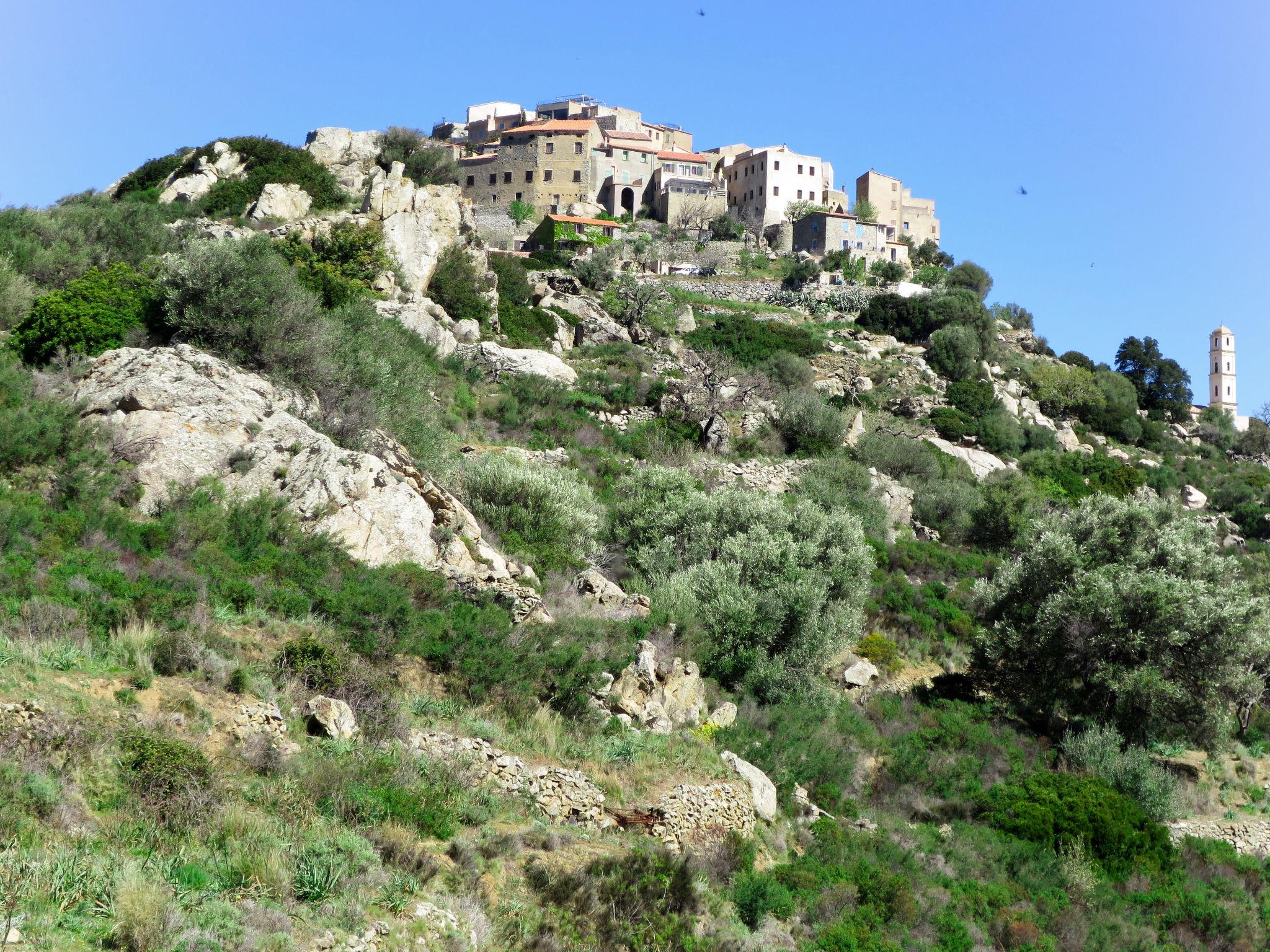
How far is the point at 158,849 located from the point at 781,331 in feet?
160

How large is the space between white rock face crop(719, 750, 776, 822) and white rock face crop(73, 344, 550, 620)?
3659 millimetres

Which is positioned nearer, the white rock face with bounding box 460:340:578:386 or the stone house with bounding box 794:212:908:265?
the white rock face with bounding box 460:340:578:386

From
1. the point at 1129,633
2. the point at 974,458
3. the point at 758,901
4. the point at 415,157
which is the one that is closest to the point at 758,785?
A: the point at 758,901

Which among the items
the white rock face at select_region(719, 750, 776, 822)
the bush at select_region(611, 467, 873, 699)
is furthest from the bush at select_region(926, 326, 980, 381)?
the white rock face at select_region(719, 750, 776, 822)

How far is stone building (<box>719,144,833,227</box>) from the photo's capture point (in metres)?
80.8

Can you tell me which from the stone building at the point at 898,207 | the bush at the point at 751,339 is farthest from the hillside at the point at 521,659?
the stone building at the point at 898,207

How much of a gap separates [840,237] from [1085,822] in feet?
211

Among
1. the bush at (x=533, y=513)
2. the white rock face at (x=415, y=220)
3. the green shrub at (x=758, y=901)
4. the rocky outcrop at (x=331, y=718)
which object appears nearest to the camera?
the rocky outcrop at (x=331, y=718)

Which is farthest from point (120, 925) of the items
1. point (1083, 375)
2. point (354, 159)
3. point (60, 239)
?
point (1083, 375)

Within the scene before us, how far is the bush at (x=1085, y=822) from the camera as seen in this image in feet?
51.0

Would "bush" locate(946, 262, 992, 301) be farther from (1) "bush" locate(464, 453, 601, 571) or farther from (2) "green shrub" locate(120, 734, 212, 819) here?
(2) "green shrub" locate(120, 734, 212, 819)

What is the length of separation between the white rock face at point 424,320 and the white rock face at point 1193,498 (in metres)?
32.8

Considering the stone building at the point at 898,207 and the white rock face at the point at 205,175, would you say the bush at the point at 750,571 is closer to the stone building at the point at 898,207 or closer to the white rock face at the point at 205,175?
the white rock face at the point at 205,175

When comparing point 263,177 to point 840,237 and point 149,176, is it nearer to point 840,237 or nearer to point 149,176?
point 149,176
